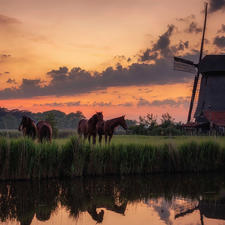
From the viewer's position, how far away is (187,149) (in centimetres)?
1322

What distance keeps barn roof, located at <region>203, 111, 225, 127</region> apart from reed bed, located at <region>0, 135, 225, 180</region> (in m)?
25.8

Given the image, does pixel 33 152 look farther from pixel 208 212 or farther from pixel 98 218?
pixel 208 212

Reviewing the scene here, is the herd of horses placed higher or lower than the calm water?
higher

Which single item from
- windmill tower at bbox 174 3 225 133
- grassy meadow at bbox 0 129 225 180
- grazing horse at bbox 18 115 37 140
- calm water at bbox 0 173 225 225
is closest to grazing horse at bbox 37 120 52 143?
grazing horse at bbox 18 115 37 140

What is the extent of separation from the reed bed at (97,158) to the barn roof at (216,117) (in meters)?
25.8

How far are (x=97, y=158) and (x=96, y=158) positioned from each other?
4 cm

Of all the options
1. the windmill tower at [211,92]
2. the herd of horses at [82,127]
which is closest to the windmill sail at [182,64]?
the windmill tower at [211,92]

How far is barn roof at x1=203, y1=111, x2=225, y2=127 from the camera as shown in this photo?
37.9 metres

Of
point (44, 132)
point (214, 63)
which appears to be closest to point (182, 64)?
point (214, 63)

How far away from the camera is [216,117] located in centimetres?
3912

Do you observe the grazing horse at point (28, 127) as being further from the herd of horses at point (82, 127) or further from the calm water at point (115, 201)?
the calm water at point (115, 201)

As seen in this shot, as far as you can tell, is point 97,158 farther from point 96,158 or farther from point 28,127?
point 28,127

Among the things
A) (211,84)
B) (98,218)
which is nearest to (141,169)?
(98,218)

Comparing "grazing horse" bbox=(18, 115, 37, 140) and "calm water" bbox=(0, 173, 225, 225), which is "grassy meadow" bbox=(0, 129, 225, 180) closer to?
"calm water" bbox=(0, 173, 225, 225)
